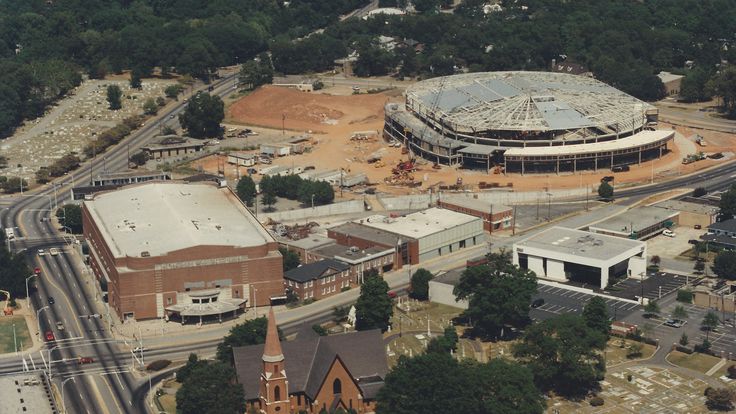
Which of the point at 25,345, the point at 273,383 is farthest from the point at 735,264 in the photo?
the point at 25,345

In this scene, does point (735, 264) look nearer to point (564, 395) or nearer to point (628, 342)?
Result: point (628, 342)

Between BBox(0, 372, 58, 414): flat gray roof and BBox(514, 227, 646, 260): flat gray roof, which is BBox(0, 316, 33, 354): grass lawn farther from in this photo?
BBox(514, 227, 646, 260): flat gray roof

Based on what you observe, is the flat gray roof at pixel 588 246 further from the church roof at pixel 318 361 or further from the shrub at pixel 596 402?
the church roof at pixel 318 361

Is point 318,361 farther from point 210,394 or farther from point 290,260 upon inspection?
point 290,260

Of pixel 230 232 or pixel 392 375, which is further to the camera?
pixel 230 232

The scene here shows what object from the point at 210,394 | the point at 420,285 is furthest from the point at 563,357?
the point at 210,394

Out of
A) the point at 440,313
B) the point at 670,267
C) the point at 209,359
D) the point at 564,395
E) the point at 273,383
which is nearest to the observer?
the point at 273,383

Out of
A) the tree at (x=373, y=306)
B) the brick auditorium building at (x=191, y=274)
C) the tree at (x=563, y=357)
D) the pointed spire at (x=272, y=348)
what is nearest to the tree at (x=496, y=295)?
the tree at (x=373, y=306)
